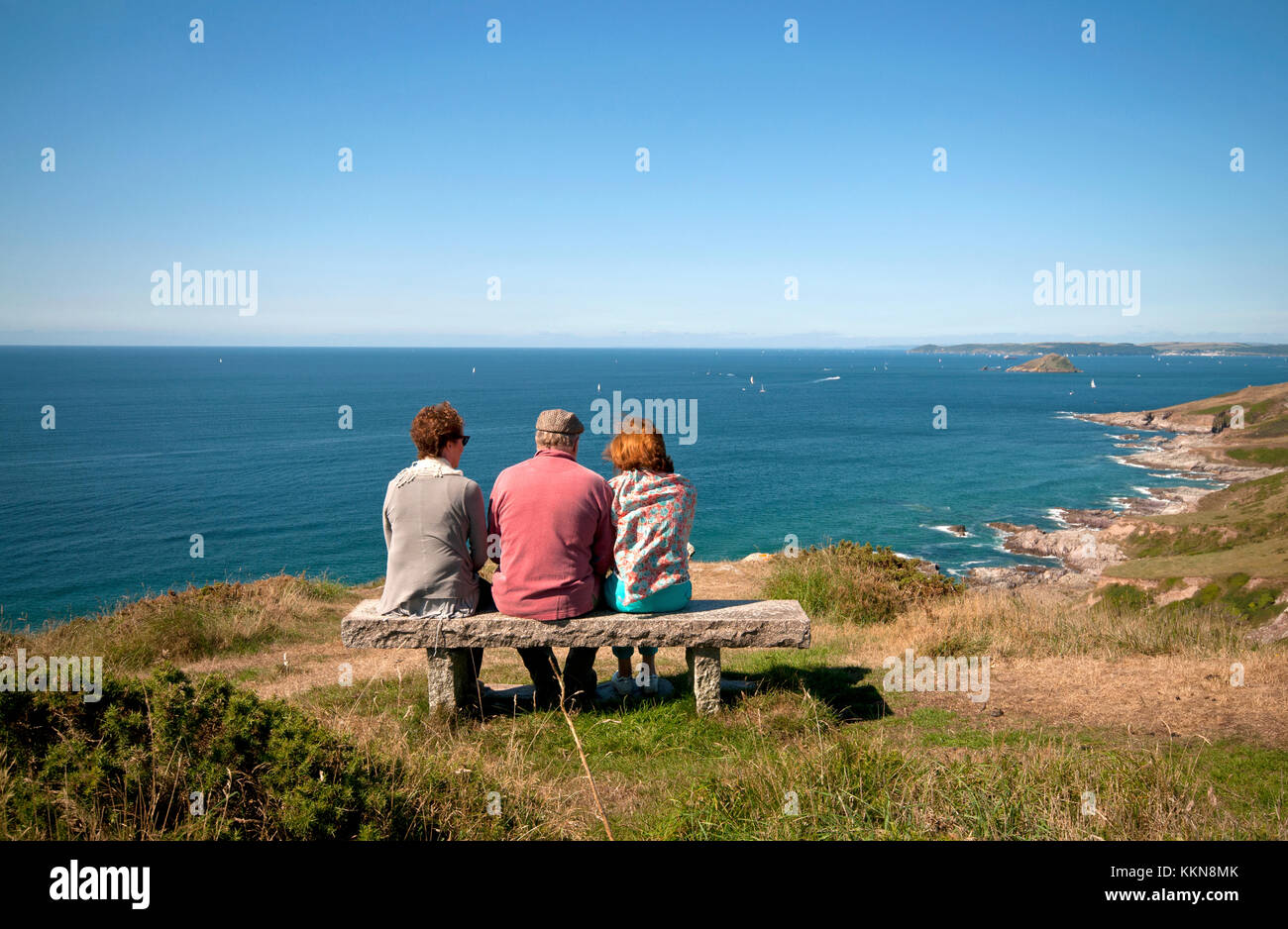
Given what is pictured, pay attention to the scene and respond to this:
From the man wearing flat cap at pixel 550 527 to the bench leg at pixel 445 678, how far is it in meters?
0.54

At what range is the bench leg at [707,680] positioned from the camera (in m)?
5.27

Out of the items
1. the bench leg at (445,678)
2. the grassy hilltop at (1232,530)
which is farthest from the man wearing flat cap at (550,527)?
the grassy hilltop at (1232,530)

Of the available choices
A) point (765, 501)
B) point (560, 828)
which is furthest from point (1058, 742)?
point (765, 501)

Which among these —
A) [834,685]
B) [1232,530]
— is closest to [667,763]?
[834,685]

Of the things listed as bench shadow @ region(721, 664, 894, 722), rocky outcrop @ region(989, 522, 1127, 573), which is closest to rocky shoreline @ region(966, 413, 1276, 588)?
rocky outcrop @ region(989, 522, 1127, 573)

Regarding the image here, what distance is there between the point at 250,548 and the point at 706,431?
52847mm

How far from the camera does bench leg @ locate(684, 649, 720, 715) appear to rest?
527 cm

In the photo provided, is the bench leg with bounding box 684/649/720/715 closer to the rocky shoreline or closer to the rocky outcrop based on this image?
the rocky shoreline

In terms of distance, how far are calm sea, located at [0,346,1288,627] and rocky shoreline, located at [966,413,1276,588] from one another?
5.41 ft

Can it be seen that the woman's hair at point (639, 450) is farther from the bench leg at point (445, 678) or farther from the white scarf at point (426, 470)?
the bench leg at point (445, 678)

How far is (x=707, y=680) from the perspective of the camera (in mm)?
5285

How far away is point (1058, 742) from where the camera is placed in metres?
4.91

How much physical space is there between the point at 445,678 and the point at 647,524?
1797 mm

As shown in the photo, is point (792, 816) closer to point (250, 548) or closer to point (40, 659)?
point (40, 659)
